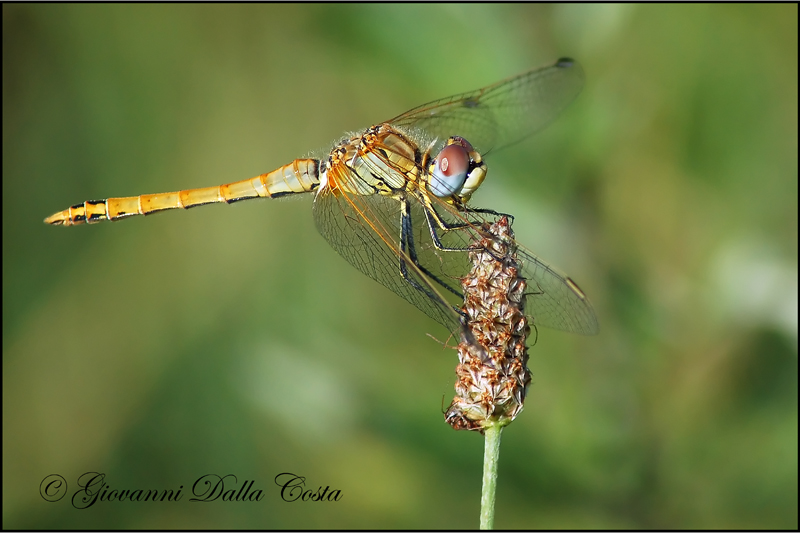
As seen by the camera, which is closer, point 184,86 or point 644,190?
point 644,190

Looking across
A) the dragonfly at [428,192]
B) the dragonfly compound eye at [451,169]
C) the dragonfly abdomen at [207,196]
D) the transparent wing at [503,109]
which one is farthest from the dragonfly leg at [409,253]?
the dragonfly abdomen at [207,196]

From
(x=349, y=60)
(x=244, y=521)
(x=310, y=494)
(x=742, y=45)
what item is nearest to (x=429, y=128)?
(x=349, y=60)

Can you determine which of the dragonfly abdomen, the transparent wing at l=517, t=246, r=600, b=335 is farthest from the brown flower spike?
the dragonfly abdomen

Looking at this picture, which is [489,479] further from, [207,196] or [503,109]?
[207,196]

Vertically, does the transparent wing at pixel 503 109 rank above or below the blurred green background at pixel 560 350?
above

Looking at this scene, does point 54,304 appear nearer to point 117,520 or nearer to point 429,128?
point 117,520

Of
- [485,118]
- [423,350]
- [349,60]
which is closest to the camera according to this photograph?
[349,60]

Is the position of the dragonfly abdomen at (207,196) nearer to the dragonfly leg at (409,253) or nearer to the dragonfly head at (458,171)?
the dragonfly leg at (409,253)
